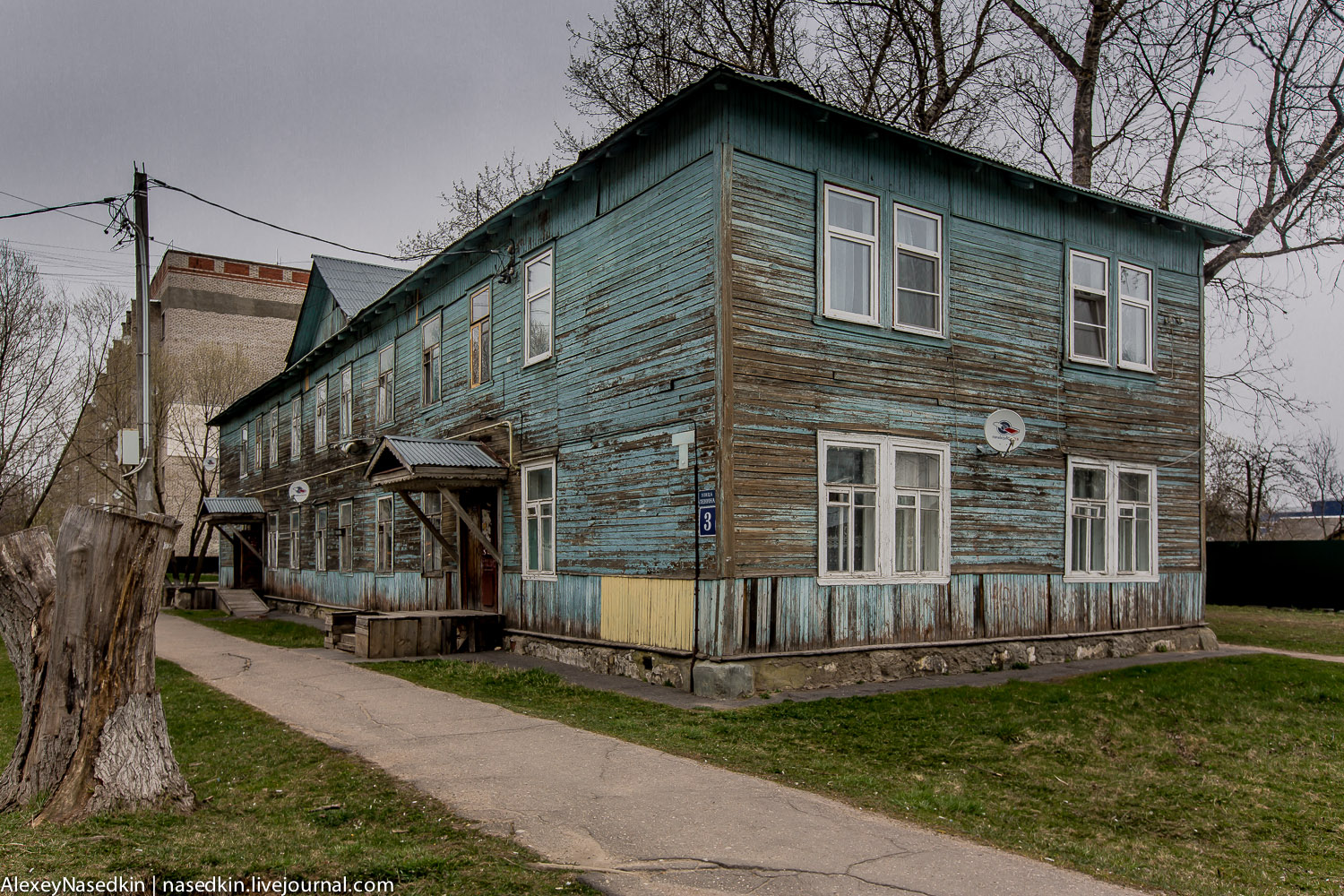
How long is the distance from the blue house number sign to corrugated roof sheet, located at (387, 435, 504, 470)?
5.44 metres

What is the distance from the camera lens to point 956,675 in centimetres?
1352

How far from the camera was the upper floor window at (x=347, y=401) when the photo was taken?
25.2 metres

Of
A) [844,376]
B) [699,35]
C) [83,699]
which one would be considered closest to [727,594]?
[844,376]

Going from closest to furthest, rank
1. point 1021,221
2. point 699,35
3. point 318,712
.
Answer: point 318,712
point 1021,221
point 699,35

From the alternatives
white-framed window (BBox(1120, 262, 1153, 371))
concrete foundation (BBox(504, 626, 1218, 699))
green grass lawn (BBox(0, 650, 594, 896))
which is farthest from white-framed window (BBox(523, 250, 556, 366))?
white-framed window (BBox(1120, 262, 1153, 371))

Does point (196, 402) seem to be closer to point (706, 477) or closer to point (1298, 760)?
point (706, 477)

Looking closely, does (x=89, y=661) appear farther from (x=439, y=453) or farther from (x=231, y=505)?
(x=231, y=505)

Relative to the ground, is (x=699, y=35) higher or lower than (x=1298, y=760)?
higher

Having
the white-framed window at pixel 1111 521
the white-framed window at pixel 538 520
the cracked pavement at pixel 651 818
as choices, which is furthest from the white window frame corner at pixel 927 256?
the cracked pavement at pixel 651 818

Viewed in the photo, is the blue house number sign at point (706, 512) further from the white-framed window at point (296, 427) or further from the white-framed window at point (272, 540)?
the white-framed window at point (272, 540)

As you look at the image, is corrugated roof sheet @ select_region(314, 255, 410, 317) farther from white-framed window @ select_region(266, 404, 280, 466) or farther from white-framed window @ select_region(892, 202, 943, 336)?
white-framed window @ select_region(892, 202, 943, 336)

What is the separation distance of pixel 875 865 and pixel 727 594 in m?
6.12

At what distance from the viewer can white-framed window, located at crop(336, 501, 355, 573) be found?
81.5 ft

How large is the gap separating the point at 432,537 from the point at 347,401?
6.97 meters
